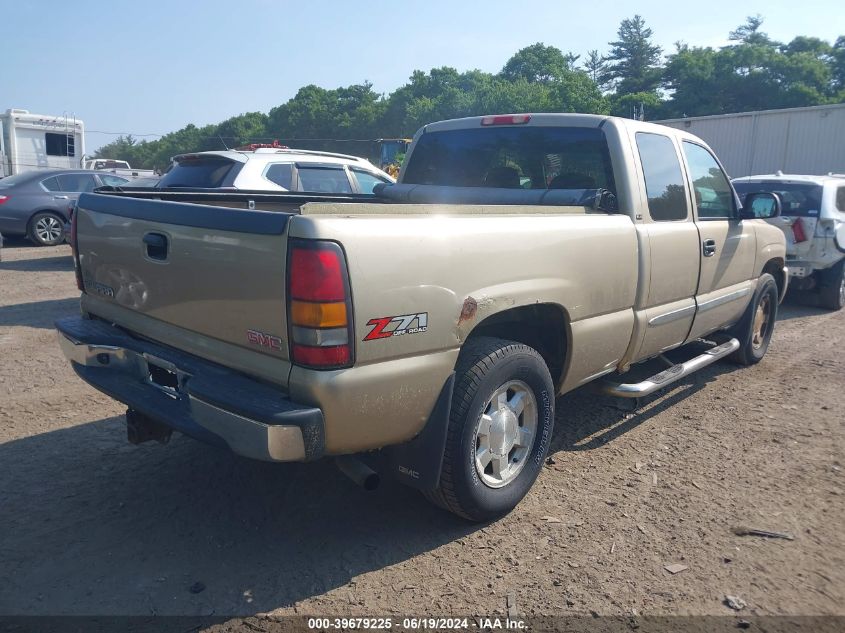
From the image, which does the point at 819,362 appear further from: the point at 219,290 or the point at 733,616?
the point at 219,290

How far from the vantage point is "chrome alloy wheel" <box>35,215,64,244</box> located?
1352 cm

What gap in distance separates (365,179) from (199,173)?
219 cm

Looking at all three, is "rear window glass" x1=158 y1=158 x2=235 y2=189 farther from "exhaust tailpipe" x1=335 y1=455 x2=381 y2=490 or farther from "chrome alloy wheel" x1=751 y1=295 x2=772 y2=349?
"chrome alloy wheel" x1=751 y1=295 x2=772 y2=349

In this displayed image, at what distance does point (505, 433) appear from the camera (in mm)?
3447

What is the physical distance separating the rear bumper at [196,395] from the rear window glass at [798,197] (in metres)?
8.15

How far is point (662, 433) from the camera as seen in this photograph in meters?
4.75

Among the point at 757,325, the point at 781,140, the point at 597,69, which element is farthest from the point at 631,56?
the point at 757,325

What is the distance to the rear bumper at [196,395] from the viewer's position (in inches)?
102

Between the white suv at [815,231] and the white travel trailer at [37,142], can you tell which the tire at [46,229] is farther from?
the white suv at [815,231]

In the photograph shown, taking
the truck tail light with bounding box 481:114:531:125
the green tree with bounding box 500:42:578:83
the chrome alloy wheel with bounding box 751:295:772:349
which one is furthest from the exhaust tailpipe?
the green tree with bounding box 500:42:578:83

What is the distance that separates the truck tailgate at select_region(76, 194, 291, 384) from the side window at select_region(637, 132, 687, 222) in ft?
8.86

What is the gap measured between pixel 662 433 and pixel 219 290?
3.24m

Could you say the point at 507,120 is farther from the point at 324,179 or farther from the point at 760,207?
the point at 324,179

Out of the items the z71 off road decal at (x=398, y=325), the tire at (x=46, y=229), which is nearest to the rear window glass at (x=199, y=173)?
the z71 off road decal at (x=398, y=325)
